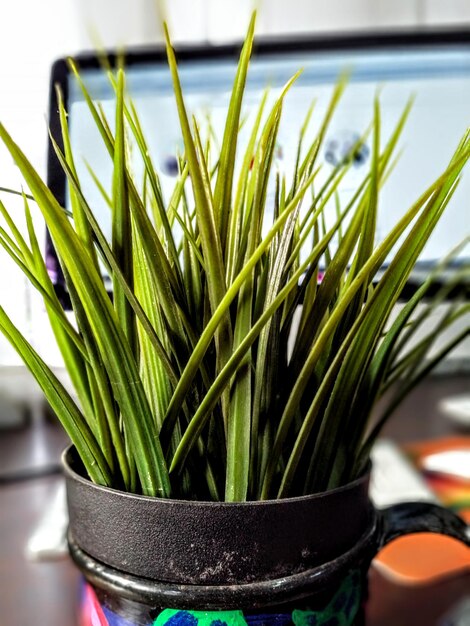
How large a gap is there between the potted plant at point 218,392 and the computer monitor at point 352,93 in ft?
0.62

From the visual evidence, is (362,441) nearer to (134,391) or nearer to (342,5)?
(134,391)

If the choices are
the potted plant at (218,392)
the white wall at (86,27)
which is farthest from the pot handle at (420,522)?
the white wall at (86,27)

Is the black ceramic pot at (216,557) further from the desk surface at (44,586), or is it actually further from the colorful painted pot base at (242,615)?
the desk surface at (44,586)

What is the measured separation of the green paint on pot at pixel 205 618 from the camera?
0.15 meters

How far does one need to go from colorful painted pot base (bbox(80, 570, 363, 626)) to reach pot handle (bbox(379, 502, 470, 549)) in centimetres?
2

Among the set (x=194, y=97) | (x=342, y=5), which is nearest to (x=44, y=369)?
(x=194, y=97)

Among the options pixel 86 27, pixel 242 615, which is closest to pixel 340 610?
pixel 242 615

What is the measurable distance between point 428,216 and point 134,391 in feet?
0.27

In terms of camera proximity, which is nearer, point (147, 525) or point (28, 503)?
point (147, 525)

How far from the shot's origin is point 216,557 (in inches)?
5.9

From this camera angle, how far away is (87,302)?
148mm

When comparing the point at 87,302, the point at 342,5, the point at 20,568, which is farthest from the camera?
the point at 342,5

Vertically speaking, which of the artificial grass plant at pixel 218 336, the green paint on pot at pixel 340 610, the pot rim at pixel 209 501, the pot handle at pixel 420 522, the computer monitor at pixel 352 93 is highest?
the computer monitor at pixel 352 93

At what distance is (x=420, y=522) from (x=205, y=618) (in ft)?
0.24
